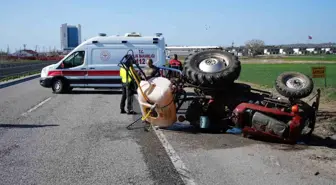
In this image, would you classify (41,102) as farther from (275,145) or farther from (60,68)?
(275,145)

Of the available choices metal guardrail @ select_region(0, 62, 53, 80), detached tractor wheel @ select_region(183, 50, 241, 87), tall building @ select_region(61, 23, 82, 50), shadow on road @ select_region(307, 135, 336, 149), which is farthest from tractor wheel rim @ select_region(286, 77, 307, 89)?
tall building @ select_region(61, 23, 82, 50)

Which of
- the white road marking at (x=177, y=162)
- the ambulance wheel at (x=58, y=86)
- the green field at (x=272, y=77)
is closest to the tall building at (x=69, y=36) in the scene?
the green field at (x=272, y=77)

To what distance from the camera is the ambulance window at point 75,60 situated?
61.5ft

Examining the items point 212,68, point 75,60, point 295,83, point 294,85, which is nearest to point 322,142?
point 294,85

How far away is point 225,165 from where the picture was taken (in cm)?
647

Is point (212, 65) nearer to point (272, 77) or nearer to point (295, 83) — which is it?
point (295, 83)

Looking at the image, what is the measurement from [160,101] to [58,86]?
10.9 meters

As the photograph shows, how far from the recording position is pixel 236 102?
8.98m

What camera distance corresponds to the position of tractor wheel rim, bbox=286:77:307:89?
33.2 feet

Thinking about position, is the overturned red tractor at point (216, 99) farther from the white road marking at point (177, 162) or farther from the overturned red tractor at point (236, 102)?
the white road marking at point (177, 162)

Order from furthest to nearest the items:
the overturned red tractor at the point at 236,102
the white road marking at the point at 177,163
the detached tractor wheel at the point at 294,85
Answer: the detached tractor wheel at the point at 294,85 → the overturned red tractor at the point at 236,102 → the white road marking at the point at 177,163

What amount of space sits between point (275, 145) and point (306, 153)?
737mm

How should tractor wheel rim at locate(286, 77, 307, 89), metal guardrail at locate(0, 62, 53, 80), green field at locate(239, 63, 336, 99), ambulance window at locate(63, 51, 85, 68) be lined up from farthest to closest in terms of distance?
1. metal guardrail at locate(0, 62, 53, 80)
2. green field at locate(239, 63, 336, 99)
3. ambulance window at locate(63, 51, 85, 68)
4. tractor wheel rim at locate(286, 77, 307, 89)

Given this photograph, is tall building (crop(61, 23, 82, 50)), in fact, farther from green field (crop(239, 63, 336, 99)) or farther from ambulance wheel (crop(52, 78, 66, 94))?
ambulance wheel (crop(52, 78, 66, 94))
